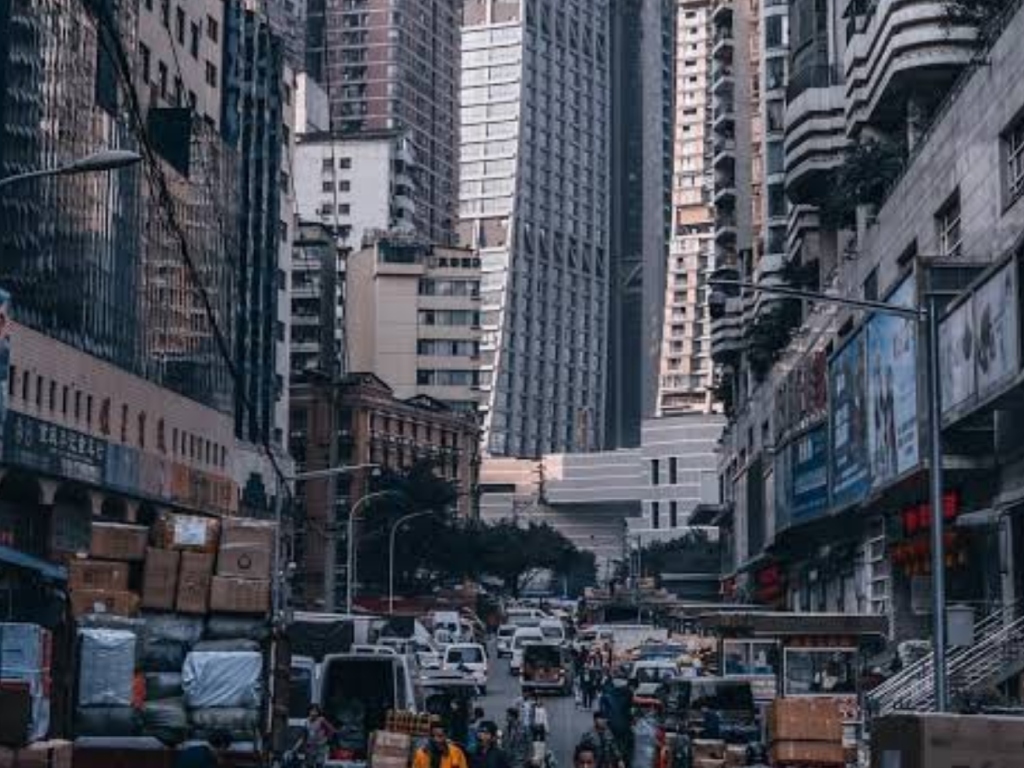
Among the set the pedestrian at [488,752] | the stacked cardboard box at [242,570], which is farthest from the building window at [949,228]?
the pedestrian at [488,752]

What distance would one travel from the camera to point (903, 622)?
46.4 m

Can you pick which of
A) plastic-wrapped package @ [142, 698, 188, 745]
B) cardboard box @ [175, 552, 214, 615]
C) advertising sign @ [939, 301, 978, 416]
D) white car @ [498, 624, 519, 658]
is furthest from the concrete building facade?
plastic-wrapped package @ [142, 698, 188, 745]

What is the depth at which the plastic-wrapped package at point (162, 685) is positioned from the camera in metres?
23.6

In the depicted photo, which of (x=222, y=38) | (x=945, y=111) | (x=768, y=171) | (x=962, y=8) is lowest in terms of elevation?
(x=945, y=111)

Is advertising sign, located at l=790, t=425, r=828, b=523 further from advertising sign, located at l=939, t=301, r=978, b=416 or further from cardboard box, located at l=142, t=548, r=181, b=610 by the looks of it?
cardboard box, located at l=142, t=548, r=181, b=610

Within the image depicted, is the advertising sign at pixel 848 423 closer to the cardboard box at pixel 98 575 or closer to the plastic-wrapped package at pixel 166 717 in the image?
the cardboard box at pixel 98 575

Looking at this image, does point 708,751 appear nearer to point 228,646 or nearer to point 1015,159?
point 228,646

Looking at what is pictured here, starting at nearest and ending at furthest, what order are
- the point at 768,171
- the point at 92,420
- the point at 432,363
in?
the point at 92,420 < the point at 768,171 < the point at 432,363

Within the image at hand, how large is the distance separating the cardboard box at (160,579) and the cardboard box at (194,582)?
3.3 inches

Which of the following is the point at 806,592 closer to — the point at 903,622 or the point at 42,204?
the point at 903,622

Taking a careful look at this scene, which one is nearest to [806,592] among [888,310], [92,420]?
[92,420]

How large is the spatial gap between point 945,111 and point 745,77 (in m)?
56.7

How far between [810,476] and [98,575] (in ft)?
111

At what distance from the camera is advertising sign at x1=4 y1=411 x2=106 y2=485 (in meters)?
50.9
